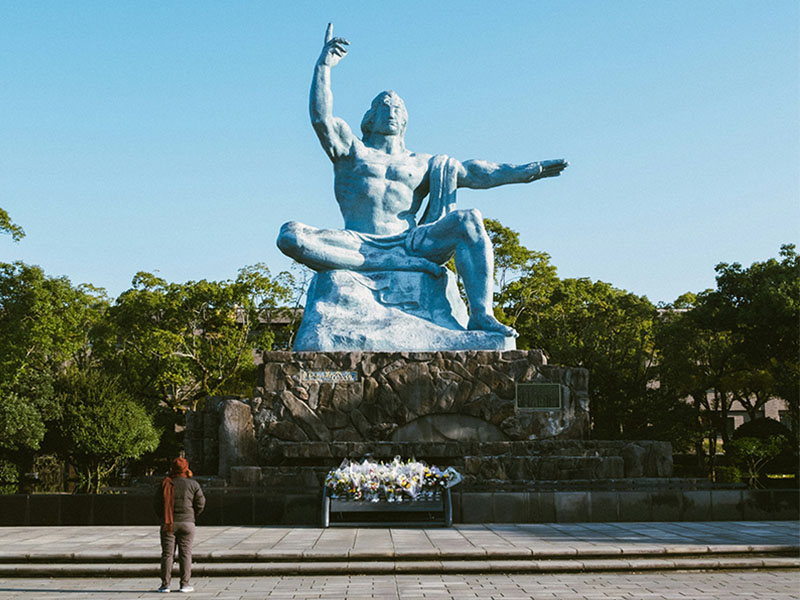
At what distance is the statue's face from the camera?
14.4m

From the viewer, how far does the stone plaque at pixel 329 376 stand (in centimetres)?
1233

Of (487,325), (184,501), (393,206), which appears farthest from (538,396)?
(184,501)

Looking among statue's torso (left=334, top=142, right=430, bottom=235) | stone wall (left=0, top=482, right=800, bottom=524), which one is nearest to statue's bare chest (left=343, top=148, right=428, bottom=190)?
statue's torso (left=334, top=142, right=430, bottom=235)

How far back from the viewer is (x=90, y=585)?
690 cm

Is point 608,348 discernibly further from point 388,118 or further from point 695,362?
point 388,118

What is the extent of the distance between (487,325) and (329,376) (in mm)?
2450

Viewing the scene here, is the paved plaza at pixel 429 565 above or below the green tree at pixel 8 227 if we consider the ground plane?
below

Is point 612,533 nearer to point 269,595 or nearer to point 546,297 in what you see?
point 269,595

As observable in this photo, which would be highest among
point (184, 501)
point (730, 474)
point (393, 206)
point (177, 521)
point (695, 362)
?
point (393, 206)

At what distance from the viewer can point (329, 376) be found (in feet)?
40.5

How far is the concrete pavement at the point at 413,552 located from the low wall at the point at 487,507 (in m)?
0.94

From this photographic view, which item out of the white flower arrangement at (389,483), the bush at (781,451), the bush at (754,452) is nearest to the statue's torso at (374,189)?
the white flower arrangement at (389,483)

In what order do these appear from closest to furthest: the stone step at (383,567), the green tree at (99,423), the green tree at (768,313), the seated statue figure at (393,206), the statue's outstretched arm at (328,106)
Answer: the stone step at (383,567)
the seated statue figure at (393,206)
the statue's outstretched arm at (328,106)
the green tree at (768,313)
the green tree at (99,423)

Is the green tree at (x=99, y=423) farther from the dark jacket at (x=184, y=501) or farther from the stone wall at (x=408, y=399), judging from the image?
the dark jacket at (x=184, y=501)
